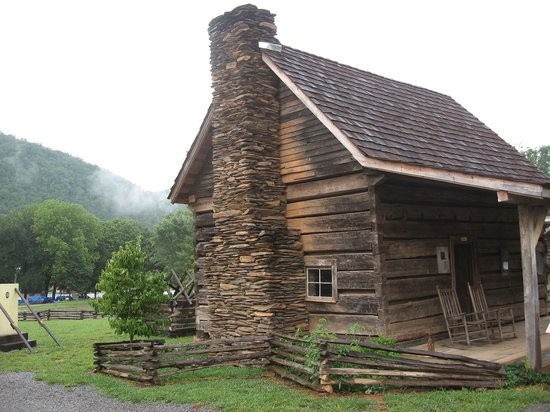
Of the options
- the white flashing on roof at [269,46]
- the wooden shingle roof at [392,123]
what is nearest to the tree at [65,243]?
the wooden shingle roof at [392,123]

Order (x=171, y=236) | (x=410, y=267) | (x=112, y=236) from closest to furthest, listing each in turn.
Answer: (x=410, y=267) → (x=171, y=236) → (x=112, y=236)

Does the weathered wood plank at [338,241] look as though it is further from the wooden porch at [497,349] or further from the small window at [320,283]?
the wooden porch at [497,349]

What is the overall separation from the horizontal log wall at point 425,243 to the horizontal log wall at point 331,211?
391 millimetres

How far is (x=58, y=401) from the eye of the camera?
8.49 m

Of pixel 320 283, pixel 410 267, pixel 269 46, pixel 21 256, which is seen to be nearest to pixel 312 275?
pixel 320 283

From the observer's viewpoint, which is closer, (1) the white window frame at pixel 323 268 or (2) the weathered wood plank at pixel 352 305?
(2) the weathered wood plank at pixel 352 305

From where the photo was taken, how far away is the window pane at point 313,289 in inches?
446

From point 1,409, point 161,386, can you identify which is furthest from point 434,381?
point 1,409

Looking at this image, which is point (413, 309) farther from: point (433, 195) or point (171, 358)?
point (171, 358)

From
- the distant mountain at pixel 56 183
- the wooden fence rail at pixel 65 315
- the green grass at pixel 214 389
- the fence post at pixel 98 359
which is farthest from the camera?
the distant mountain at pixel 56 183

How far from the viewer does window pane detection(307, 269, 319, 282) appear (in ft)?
37.2

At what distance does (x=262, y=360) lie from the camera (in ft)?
32.8

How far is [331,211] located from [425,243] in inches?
81.8

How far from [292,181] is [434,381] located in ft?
17.5
